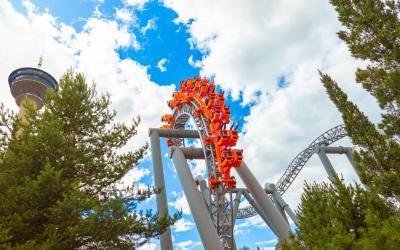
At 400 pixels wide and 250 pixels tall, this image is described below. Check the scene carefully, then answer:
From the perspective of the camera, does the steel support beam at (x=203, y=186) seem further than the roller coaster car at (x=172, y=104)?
No

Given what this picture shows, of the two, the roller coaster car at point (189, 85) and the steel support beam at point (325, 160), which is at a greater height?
the roller coaster car at point (189, 85)

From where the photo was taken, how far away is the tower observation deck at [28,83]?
48.7 m

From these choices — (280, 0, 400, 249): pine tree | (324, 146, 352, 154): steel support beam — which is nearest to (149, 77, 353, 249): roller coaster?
(280, 0, 400, 249): pine tree

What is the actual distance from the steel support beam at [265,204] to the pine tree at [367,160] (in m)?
10.6

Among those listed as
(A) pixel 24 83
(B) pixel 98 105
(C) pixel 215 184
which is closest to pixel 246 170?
(C) pixel 215 184

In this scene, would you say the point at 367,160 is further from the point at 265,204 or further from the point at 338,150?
the point at 338,150

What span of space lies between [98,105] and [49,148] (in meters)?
3.11

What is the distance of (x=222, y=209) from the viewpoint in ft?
62.4

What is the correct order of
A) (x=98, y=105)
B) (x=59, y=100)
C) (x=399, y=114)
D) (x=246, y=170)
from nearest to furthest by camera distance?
(x=399, y=114) → (x=59, y=100) → (x=98, y=105) → (x=246, y=170)

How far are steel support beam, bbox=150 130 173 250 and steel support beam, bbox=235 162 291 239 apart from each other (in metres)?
5.44

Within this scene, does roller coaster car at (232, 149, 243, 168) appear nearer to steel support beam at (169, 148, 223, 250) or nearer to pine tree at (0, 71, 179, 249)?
steel support beam at (169, 148, 223, 250)

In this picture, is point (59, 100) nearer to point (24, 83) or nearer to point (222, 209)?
point (222, 209)

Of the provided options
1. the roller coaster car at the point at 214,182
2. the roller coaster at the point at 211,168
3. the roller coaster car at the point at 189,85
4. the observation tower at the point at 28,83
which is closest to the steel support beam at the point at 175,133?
the roller coaster at the point at 211,168

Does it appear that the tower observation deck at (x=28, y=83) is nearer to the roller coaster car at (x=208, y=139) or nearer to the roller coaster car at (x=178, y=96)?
the roller coaster car at (x=178, y=96)
